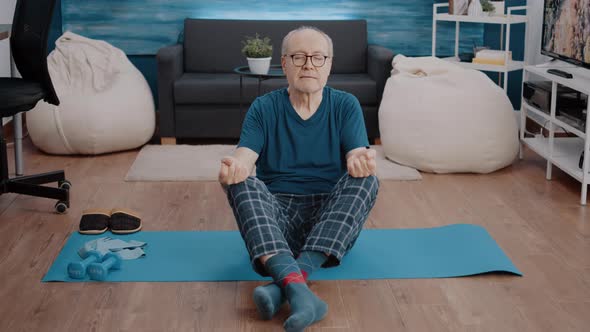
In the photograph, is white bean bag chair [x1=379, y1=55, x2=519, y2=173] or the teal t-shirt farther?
white bean bag chair [x1=379, y1=55, x2=519, y2=173]

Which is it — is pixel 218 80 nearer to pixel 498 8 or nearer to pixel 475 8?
pixel 475 8

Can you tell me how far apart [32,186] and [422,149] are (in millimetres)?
2007

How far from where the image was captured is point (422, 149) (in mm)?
4535

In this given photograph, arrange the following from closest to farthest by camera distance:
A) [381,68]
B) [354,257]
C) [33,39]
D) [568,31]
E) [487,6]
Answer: [354,257] < [33,39] < [568,31] < [381,68] < [487,6]

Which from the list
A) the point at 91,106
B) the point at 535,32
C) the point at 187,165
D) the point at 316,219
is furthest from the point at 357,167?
the point at 535,32

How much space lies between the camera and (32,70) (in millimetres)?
3846

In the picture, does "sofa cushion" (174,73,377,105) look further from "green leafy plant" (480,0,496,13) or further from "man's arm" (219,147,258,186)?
"man's arm" (219,147,258,186)

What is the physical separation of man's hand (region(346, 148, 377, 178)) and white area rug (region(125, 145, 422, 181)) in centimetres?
165

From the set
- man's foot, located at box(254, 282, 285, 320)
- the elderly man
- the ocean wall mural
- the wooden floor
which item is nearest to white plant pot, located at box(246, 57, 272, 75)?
the wooden floor

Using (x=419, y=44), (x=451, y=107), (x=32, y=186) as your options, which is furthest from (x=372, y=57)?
(x=32, y=186)

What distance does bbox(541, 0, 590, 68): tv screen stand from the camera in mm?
4164

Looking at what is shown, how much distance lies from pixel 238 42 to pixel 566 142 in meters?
2.29

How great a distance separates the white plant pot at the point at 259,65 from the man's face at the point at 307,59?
6.71ft

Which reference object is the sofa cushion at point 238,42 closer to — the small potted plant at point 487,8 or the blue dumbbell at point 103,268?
the small potted plant at point 487,8
